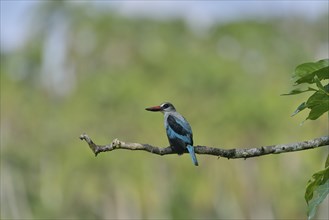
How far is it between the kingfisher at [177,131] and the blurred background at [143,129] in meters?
25.4

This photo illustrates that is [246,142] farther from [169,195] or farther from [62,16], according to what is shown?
[62,16]

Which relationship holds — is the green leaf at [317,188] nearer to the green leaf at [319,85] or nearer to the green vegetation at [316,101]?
the green vegetation at [316,101]

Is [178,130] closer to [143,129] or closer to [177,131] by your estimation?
[177,131]

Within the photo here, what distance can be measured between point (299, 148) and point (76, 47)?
62.2 meters

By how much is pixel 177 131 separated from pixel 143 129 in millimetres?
40392

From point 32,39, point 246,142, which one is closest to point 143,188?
point 246,142

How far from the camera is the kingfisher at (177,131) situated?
7829mm

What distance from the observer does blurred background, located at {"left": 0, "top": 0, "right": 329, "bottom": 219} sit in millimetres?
45562

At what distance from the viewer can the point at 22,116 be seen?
56500 mm

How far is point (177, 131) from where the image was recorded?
335 inches

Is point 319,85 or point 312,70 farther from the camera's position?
point 312,70

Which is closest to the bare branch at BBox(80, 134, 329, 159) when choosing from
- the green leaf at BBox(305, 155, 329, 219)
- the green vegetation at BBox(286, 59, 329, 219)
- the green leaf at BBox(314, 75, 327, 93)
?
the green vegetation at BBox(286, 59, 329, 219)

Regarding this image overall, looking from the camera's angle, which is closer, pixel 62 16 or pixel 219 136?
pixel 219 136

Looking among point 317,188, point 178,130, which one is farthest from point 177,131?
point 317,188
